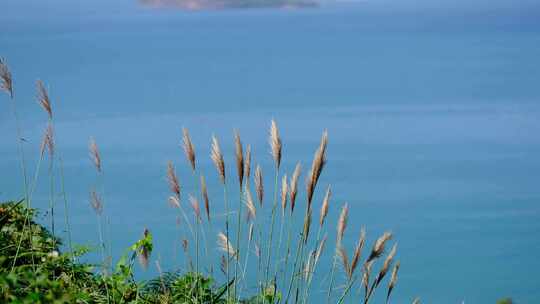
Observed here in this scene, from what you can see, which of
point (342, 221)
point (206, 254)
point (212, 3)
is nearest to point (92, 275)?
point (206, 254)

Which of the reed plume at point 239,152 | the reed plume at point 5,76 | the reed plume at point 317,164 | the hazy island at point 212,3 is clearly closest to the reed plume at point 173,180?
the reed plume at point 239,152

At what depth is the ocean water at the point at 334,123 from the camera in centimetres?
921

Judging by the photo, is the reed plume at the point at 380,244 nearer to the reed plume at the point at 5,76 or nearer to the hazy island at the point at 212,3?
the reed plume at the point at 5,76

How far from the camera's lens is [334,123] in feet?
46.3

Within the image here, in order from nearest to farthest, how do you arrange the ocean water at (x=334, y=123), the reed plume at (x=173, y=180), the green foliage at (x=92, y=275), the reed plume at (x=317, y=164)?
1. the reed plume at (x=317, y=164)
2. the reed plume at (x=173, y=180)
3. the green foliage at (x=92, y=275)
4. the ocean water at (x=334, y=123)

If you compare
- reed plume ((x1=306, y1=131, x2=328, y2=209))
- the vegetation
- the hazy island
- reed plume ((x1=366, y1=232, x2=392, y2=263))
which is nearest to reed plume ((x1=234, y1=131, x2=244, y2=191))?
the vegetation

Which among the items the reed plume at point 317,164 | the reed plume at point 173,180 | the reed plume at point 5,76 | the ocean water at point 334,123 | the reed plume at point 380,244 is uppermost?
the reed plume at point 5,76

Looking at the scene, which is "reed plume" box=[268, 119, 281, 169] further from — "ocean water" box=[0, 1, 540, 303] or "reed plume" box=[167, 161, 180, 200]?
"ocean water" box=[0, 1, 540, 303]

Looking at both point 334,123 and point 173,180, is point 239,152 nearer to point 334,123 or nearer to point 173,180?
point 173,180

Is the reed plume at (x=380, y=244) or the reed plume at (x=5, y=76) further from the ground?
the reed plume at (x=5, y=76)

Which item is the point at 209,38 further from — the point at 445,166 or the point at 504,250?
the point at 504,250

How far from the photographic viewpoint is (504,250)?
32.1 feet

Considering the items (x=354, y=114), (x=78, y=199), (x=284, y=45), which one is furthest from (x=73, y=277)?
(x=284, y=45)

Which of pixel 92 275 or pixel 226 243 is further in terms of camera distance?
pixel 92 275
